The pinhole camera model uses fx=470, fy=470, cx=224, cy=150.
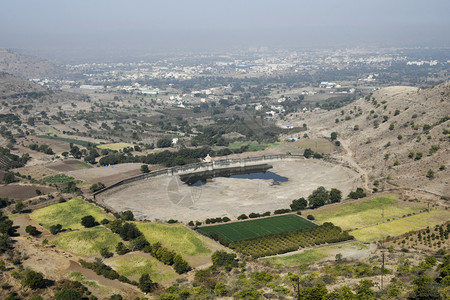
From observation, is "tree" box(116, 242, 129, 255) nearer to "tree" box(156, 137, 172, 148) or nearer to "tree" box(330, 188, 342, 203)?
"tree" box(330, 188, 342, 203)

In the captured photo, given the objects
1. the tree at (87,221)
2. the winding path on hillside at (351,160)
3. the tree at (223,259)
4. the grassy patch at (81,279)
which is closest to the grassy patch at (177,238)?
the tree at (223,259)

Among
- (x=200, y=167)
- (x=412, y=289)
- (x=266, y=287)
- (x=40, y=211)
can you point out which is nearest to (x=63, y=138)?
(x=200, y=167)

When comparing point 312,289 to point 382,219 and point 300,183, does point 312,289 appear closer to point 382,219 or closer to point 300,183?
point 382,219

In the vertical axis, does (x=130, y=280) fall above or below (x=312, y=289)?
below

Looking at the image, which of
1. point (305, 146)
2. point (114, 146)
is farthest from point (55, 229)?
point (305, 146)

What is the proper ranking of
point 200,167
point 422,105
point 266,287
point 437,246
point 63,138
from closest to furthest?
point 266,287 < point 437,246 < point 200,167 < point 422,105 < point 63,138

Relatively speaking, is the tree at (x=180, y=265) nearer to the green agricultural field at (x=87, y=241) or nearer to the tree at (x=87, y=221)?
the green agricultural field at (x=87, y=241)

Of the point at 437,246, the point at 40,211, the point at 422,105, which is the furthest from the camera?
the point at 422,105
